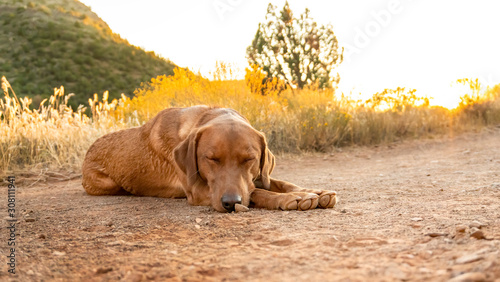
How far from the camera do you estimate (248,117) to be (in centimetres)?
885

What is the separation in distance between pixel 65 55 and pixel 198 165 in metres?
34.0

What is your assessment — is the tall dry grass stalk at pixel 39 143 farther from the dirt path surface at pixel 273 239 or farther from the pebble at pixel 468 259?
the pebble at pixel 468 259

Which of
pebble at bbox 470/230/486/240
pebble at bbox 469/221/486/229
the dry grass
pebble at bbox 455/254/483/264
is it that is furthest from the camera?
the dry grass

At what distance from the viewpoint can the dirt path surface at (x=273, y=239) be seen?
1.82 m

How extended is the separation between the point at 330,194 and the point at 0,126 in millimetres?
7271

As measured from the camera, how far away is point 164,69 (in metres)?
39.9

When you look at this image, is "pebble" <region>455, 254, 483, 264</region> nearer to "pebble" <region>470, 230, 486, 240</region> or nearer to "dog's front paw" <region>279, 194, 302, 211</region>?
"pebble" <region>470, 230, 486, 240</region>

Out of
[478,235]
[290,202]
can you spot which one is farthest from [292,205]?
[478,235]

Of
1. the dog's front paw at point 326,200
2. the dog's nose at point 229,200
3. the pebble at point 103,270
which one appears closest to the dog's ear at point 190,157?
the dog's nose at point 229,200

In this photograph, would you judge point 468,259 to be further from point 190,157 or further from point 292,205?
point 190,157

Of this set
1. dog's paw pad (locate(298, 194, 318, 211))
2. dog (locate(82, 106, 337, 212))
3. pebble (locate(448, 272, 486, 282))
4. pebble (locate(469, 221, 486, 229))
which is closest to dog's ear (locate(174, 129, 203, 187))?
dog (locate(82, 106, 337, 212))

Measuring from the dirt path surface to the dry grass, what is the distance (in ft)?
13.0

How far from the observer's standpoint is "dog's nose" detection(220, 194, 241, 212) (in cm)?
326

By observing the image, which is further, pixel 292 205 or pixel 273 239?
pixel 292 205
